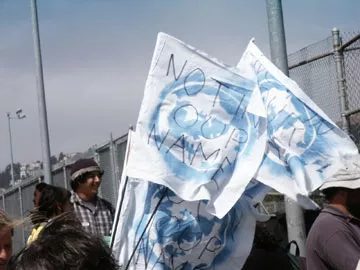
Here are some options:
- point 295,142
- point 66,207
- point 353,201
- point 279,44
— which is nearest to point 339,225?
point 353,201

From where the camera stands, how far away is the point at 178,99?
12.2 feet

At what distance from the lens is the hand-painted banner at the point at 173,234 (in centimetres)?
369

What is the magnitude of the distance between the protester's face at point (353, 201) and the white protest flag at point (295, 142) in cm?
15

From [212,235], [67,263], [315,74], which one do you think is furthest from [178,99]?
[315,74]

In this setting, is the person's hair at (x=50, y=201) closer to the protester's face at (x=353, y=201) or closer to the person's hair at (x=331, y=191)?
the person's hair at (x=331, y=191)

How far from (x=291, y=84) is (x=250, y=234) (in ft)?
2.79

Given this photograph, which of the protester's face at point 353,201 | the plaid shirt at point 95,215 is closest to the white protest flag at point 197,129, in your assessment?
the protester's face at point 353,201

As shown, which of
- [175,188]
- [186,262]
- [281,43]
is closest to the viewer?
[175,188]

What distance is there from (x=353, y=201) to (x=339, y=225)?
17 cm

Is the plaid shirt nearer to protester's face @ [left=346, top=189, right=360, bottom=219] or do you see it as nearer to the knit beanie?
the knit beanie

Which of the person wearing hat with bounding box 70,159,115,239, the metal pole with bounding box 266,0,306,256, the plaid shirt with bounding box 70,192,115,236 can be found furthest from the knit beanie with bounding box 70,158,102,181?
the metal pole with bounding box 266,0,306,256

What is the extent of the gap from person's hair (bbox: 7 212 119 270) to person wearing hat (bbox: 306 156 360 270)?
2.15m

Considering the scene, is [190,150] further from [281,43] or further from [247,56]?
[281,43]

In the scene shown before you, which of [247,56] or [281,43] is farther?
[281,43]
